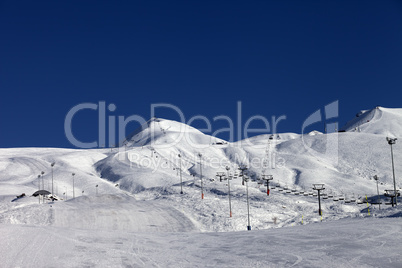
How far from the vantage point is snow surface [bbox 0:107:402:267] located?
2227 cm

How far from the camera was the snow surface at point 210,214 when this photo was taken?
73.0 feet

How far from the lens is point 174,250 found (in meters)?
25.9

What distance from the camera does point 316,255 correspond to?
71.0 feet

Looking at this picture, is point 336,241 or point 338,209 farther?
point 338,209

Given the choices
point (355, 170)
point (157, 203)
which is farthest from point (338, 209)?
point (355, 170)

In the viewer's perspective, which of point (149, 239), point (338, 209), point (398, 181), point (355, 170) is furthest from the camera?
point (355, 170)

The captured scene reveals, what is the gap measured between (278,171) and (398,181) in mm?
30490

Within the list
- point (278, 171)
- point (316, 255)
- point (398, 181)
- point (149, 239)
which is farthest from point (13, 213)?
point (398, 181)

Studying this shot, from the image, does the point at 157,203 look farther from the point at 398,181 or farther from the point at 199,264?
→ the point at 398,181

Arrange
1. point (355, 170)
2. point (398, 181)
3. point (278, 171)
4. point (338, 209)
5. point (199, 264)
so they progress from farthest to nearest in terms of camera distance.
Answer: point (355, 170), point (278, 171), point (398, 181), point (338, 209), point (199, 264)

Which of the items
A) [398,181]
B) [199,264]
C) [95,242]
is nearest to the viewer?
[199,264]

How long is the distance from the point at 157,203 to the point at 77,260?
47.7m

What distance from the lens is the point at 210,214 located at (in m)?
58.9

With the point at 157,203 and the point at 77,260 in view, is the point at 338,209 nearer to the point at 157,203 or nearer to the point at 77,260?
the point at 157,203
